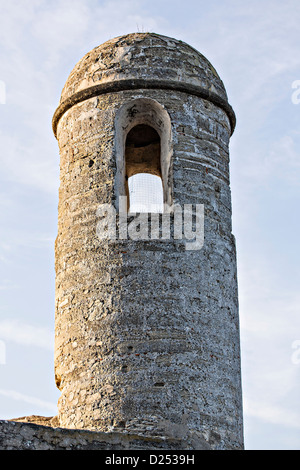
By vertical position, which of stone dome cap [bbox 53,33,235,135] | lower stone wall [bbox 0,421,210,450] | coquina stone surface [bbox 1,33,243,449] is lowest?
lower stone wall [bbox 0,421,210,450]

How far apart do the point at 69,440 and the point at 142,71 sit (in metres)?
4.40

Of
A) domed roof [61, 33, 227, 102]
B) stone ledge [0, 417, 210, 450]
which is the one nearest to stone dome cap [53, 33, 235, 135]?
domed roof [61, 33, 227, 102]

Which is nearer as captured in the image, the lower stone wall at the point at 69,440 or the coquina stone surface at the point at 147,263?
the lower stone wall at the point at 69,440

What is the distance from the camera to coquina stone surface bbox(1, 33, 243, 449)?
1061 centimetres

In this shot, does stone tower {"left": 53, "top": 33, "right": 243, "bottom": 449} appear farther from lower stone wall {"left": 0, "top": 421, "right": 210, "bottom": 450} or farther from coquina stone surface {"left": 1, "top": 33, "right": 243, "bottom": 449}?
lower stone wall {"left": 0, "top": 421, "right": 210, "bottom": 450}

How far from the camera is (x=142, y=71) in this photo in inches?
470

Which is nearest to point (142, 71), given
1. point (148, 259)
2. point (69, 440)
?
point (148, 259)

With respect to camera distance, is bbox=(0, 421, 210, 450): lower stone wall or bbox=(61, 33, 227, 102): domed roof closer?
bbox=(0, 421, 210, 450): lower stone wall

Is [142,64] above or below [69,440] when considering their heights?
above

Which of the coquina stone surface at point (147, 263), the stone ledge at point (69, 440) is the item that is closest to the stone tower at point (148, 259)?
the coquina stone surface at point (147, 263)

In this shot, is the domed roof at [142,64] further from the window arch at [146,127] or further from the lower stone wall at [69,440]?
the lower stone wall at [69,440]

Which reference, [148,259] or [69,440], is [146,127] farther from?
[69,440]

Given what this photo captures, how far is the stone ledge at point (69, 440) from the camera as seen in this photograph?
9.29m

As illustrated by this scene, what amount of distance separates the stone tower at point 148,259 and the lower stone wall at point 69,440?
9.9 inches
